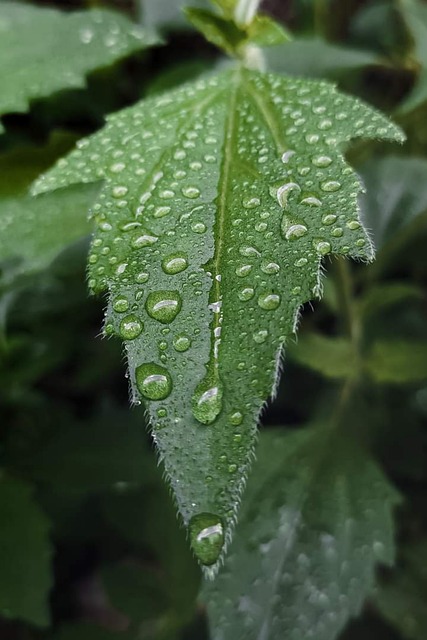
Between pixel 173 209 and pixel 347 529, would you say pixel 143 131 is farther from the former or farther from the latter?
pixel 347 529

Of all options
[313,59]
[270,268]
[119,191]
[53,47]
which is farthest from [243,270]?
[313,59]

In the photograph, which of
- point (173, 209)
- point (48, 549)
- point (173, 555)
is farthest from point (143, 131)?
point (173, 555)

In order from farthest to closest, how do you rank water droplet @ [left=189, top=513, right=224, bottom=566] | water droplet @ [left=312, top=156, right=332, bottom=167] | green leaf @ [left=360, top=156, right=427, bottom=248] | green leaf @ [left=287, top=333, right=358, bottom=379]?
1. green leaf @ [left=360, top=156, right=427, bottom=248]
2. green leaf @ [left=287, top=333, right=358, bottom=379]
3. water droplet @ [left=312, top=156, right=332, bottom=167]
4. water droplet @ [left=189, top=513, right=224, bottom=566]

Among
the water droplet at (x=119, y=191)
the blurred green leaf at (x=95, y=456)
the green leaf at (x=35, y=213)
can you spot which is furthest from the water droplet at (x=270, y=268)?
the blurred green leaf at (x=95, y=456)

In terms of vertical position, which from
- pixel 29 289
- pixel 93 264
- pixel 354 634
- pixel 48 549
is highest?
pixel 93 264

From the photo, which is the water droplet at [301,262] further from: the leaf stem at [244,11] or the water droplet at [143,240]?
the leaf stem at [244,11]

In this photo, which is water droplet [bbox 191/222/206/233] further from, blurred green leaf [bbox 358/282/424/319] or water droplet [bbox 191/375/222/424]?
blurred green leaf [bbox 358/282/424/319]

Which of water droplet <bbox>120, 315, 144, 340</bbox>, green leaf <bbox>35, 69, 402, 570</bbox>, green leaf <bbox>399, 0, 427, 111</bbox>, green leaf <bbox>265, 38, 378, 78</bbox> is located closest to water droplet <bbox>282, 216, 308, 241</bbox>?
→ green leaf <bbox>35, 69, 402, 570</bbox>
